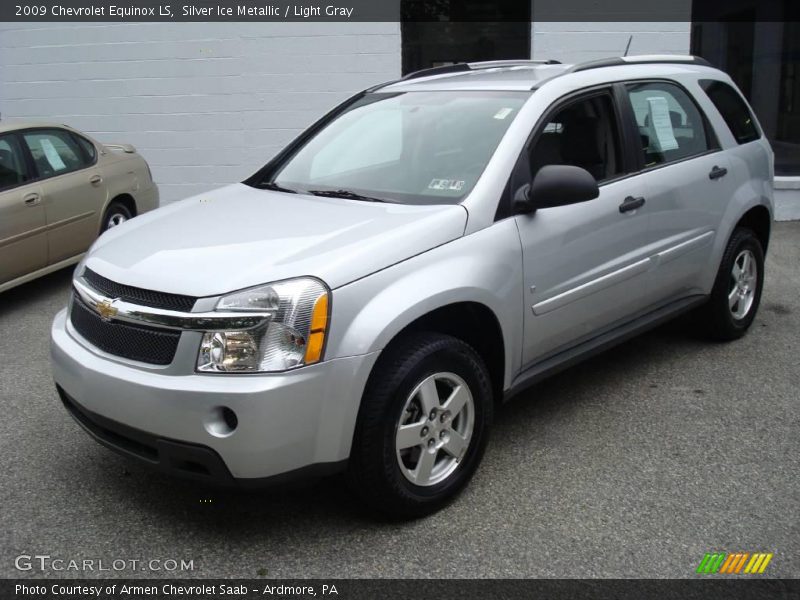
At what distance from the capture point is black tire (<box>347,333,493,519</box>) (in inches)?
122

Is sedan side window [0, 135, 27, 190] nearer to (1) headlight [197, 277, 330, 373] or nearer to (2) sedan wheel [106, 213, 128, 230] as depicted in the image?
→ (2) sedan wheel [106, 213, 128, 230]

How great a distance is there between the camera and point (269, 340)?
116 inches

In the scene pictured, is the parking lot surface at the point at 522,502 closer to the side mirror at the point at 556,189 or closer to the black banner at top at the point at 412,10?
the side mirror at the point at 556,189

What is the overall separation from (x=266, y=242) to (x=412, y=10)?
7.20m

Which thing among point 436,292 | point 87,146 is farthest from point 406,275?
point 87,146

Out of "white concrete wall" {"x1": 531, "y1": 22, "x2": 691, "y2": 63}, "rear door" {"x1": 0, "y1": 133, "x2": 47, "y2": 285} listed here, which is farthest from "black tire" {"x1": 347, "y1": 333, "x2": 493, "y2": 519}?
"white concrete wall" {"x1": 531, "y1": 22, "x2": 691, "y2": 63}

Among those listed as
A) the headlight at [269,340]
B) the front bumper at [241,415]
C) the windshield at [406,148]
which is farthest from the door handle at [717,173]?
the headlight at [269,340]

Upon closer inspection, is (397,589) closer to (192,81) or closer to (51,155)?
(51,155)

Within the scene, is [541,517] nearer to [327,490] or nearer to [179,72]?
[327,490]

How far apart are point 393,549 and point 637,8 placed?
783 centimetres

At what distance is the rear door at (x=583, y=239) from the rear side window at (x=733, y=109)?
3.74 feet

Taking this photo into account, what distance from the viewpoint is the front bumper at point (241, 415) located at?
9.50 ft

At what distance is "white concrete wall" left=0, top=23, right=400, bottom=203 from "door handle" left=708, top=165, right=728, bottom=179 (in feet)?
17.3

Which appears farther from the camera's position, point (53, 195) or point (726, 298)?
point (53, 195)
